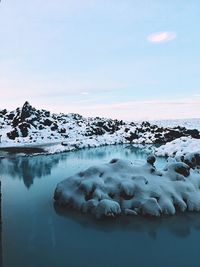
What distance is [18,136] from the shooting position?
83.3 meters

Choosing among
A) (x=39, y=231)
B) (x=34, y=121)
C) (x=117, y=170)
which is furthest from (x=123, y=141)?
(x=39, y=231)

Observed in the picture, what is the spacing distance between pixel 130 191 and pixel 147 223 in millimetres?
2875

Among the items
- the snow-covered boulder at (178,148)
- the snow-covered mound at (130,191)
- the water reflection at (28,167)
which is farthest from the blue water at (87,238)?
the snow-covered boulder at (178,148)

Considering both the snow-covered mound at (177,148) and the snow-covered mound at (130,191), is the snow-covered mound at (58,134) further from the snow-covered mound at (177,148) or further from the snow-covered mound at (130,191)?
the snow-covered mound at (130,191)

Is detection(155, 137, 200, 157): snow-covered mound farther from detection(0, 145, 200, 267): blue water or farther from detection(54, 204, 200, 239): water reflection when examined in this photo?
detection(54, 204, 200, 239): water reflection

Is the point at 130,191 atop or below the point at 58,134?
atop

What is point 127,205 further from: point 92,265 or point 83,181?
point 92,265

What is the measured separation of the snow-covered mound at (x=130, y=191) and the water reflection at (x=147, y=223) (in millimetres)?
557

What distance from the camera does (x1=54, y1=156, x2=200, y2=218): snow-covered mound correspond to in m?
20.7

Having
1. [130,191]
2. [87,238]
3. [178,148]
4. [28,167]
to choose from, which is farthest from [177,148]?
[87,238]

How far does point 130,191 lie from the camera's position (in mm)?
21672

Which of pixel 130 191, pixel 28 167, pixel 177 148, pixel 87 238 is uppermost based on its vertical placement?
pixel 130 191

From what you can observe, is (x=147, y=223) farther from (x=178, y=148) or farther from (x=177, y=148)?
(x=177, y=148)

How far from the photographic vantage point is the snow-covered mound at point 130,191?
20.7 m
